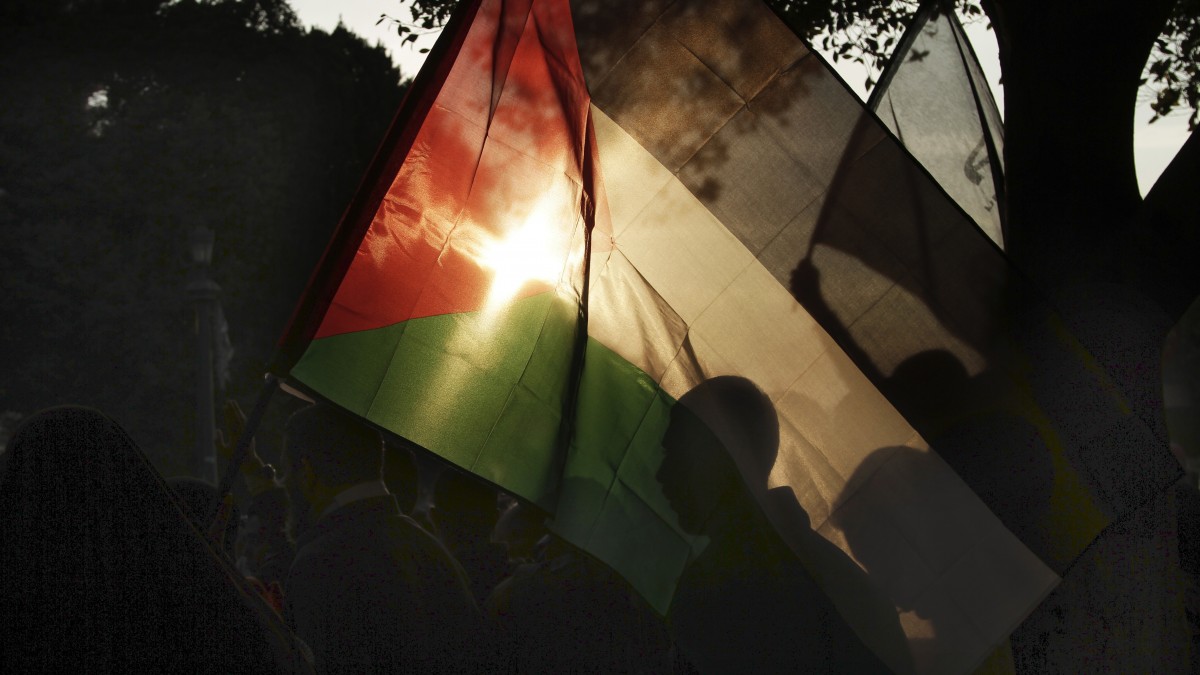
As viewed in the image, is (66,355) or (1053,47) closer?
(1053,47)

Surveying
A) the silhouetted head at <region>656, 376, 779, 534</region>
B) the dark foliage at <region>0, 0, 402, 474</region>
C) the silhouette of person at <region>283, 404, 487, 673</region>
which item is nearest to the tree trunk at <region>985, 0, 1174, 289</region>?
the silhouetted head at <region>656, 376, 779, 534</region>

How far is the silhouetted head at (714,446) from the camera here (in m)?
2.79

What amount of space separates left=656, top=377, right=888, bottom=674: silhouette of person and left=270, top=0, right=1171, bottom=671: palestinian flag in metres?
0.03

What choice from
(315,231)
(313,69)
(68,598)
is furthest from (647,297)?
(313,69)

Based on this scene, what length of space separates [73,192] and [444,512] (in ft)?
85.6

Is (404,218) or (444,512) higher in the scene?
(404,218)

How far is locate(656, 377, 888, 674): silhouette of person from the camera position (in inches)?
105

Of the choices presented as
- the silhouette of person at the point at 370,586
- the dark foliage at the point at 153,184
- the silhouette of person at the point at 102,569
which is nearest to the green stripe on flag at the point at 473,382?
the silhouette of person at the point at 370,586

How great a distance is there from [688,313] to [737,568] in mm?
737

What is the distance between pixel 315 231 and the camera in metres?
24.3

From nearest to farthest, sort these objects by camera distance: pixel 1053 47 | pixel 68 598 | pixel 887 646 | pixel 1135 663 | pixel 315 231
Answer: pixel 68 598 < pixel 887 646 < pixel 1135 663 < pixel 1053 47 < pixel 315 231

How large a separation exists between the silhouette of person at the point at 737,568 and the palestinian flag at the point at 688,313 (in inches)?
1.1

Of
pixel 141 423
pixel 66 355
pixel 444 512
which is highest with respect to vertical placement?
pixel 66 355

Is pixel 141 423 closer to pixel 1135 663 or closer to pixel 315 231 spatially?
pixel 315 231
